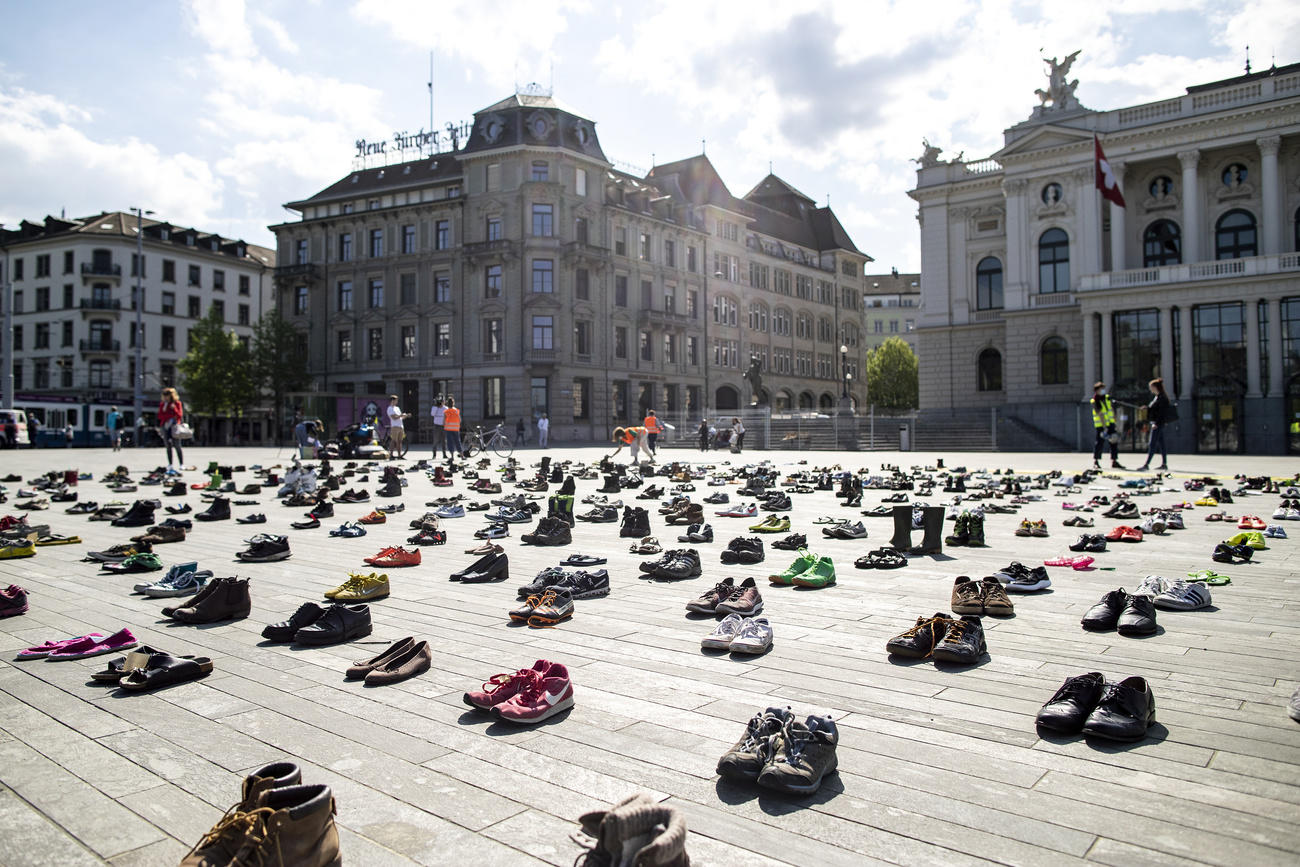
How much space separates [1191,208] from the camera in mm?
42625

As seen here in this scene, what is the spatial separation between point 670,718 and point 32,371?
279 feet

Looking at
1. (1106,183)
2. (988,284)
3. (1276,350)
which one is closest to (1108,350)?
(1276,350)

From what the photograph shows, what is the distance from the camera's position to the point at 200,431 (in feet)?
222

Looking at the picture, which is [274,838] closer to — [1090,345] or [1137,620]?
[1137,620]

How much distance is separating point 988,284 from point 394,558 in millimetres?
50411

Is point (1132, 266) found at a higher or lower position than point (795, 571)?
higher

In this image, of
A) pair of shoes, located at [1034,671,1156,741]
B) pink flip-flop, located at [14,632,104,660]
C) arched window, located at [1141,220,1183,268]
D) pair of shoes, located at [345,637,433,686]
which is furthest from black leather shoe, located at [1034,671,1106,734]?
arched window, located at [1141,220,1183,268]

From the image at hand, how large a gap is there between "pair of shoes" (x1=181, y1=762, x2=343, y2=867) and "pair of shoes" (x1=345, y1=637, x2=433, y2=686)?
1.81 meters

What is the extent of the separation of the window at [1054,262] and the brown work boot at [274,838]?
168 ft

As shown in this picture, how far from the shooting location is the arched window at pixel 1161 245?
1742 inches

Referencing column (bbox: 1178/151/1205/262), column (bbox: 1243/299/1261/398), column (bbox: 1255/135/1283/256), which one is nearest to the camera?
column (bbox: 1243/299/1261/398)

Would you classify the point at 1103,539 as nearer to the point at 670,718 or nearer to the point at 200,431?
the point at 670,718

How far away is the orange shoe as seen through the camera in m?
8.32

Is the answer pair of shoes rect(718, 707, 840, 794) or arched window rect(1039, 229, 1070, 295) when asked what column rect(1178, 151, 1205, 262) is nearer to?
arched window rect(1039, 229, 1070, 295)
